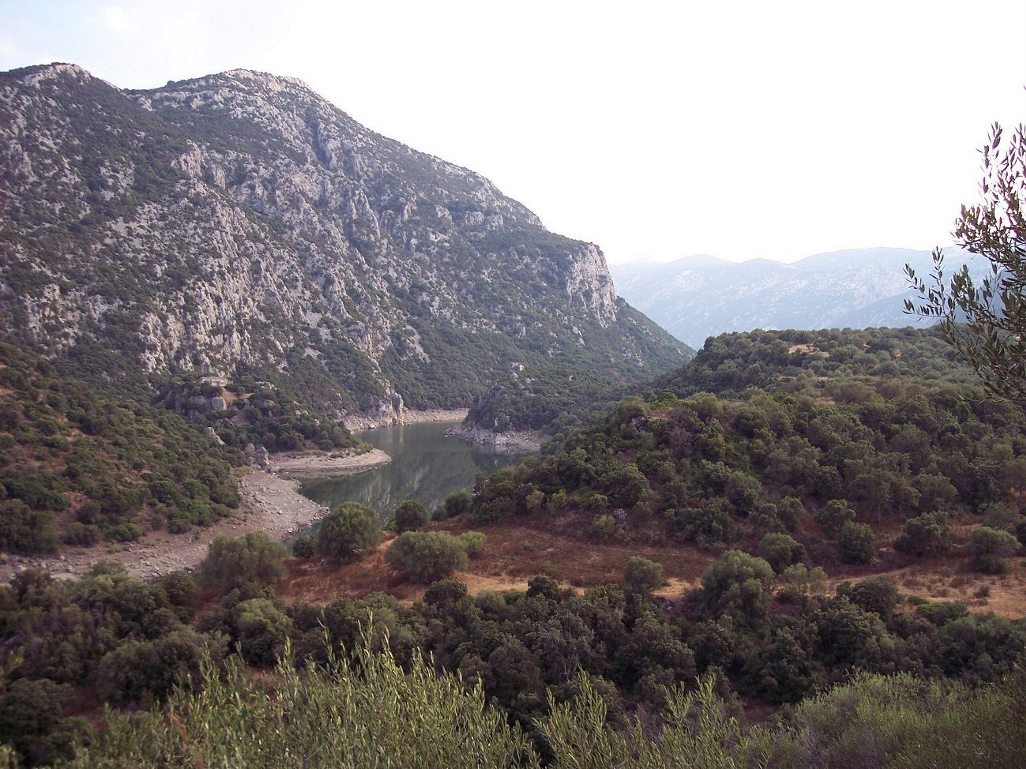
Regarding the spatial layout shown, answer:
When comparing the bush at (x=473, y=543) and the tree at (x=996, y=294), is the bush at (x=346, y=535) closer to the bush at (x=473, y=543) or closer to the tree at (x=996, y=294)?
the bush at (x=473, y=543)

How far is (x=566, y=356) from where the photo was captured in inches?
5556

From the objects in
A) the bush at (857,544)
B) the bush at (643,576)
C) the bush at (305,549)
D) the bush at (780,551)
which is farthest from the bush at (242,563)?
the bush at (857,544)

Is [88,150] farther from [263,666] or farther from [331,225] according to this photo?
[263,666]

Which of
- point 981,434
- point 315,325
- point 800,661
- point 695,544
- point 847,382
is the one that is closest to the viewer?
point 800,661

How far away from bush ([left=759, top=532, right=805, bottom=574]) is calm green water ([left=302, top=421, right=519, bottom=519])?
1495 inches

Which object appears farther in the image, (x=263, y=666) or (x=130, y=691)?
(x=263, y=666)

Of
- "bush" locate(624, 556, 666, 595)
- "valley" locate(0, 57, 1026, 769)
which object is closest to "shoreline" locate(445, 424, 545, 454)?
"valley" locate(0, 57, 1026, 769)

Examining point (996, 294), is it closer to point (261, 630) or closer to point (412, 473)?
point (261, 630)

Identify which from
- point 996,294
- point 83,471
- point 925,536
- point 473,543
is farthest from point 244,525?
point 996,294

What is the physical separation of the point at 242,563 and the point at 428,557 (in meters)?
7.63

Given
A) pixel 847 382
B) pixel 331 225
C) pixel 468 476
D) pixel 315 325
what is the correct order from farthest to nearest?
pixel 331 225
pixel 315 325
pixel 468 476
pixel 847 382

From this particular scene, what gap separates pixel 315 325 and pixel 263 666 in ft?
332

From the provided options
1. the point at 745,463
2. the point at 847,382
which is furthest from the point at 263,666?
the point at 847,382

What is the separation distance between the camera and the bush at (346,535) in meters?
27.4
